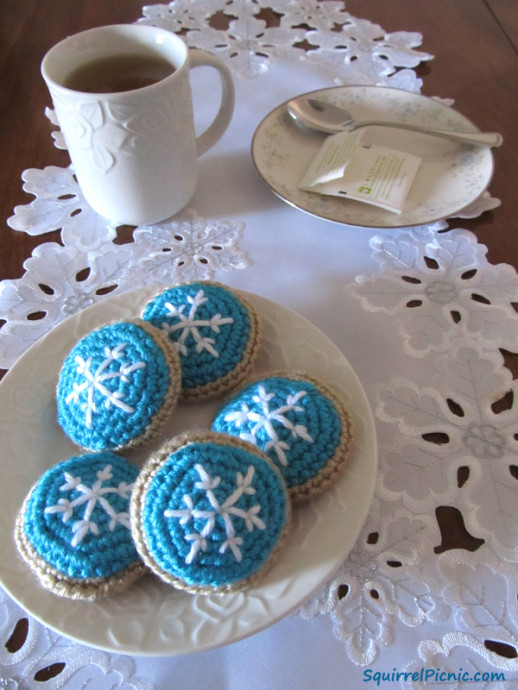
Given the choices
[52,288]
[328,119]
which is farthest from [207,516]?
[328,119]

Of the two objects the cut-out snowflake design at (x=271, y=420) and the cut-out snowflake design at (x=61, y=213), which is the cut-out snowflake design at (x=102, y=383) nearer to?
the cut-out snowflake design at (x=271, y=420)

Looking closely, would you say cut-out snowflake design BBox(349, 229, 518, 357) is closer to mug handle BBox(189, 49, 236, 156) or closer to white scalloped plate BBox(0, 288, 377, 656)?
white scalloped plate BBox(0, 288, 377, 656)

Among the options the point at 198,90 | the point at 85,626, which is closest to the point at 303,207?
the point at 198,90

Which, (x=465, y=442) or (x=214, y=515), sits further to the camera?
(x=465, y=442)

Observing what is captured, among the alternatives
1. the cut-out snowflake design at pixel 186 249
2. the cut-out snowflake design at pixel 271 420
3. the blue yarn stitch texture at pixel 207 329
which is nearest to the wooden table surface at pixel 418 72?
the cut-out snowflake design at pixel 186 249

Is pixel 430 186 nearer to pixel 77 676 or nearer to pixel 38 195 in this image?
pixel 38 195

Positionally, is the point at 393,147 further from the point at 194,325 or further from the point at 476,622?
the point at 476,622

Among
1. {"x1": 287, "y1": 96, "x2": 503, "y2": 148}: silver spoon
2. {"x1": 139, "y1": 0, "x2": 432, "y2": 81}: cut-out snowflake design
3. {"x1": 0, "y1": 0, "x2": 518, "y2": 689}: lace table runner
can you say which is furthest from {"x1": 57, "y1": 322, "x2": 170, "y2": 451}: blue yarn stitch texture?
{"x1": 139, "y1": 0, "x2": 432, "y2": 81}: cut-out snowflake design

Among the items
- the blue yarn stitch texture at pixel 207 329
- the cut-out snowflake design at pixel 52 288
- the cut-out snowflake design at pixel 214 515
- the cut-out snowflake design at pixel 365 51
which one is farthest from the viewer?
the cut-out snowflake design at pixel 365 51
